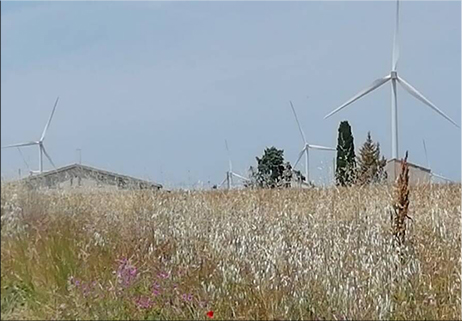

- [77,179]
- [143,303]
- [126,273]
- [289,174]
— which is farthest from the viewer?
[289,174]

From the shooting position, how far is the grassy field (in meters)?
2.46

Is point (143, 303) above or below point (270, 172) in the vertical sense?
below

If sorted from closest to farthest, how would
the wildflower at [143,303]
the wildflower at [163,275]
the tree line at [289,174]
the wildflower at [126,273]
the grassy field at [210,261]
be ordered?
the grassy field at [210,261], the wildflower at [143,303], the wildflower at [126,273], the wildflower at [163,275], the tree line at [289,174]

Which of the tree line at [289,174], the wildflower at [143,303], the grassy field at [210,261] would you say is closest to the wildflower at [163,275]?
the grassy field at [210,261]

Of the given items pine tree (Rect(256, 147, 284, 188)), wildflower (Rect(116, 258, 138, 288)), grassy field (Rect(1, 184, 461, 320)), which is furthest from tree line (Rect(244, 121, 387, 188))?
wildflower (Rect(116, 258, 138, 288))

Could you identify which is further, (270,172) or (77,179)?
(270,172)

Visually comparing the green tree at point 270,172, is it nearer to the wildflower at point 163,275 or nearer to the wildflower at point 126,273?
the wildflower at point 163,275

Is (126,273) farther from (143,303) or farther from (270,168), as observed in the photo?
(270,168)

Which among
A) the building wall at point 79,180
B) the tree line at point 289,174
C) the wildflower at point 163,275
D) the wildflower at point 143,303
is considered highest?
the tree line at point 289,174

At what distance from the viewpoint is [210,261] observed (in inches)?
155

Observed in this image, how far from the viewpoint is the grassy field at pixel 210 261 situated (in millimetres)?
2463

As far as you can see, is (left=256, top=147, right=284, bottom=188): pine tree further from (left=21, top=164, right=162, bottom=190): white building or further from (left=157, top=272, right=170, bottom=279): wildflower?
(left=157, top=272, right=170, bottom=279): wildflower

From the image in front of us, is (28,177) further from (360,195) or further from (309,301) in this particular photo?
(360,195)

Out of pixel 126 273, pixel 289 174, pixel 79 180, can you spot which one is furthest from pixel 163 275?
pixel 289 174
